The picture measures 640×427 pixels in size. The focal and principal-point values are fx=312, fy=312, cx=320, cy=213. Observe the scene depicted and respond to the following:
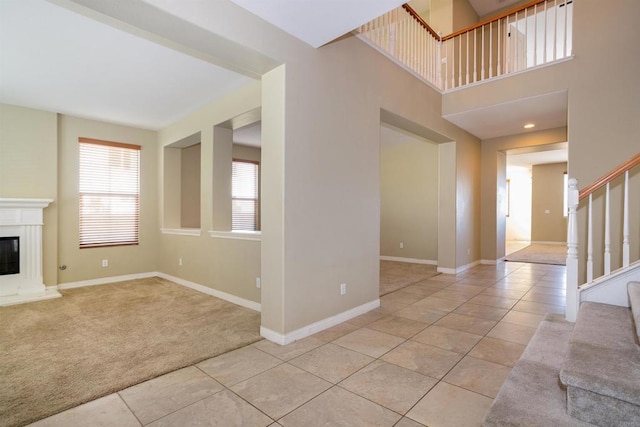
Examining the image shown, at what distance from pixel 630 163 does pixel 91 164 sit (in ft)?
22.4

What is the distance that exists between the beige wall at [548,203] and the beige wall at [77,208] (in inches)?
456

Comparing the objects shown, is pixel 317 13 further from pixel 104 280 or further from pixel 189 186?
pixel 104 280

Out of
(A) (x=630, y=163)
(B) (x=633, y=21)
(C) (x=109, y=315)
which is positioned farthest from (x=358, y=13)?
(C) (x=109, y=315)

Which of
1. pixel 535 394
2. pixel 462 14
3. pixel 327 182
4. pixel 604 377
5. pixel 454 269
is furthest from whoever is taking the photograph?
pixel 462 14

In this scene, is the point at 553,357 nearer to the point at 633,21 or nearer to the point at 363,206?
the point at 363,206

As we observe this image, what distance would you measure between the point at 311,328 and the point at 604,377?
6.73 feet

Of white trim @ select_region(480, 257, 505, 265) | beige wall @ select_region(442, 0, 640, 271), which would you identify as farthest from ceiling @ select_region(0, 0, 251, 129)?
white trim @ select_region(480, 257, 505, 265)

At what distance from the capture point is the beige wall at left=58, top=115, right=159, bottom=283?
16.0 feet

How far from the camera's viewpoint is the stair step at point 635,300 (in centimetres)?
189

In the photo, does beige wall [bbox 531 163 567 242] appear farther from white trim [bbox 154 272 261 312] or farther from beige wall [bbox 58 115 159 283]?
beige wall [bbox 58 115 159 283]

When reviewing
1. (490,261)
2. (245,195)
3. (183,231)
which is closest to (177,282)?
(183,231)

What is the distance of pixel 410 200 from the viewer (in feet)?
24.2

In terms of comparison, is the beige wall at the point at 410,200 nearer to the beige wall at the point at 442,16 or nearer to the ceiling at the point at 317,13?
the beige wall at the point at 442,16

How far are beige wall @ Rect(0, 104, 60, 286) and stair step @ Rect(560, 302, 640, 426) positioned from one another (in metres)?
6.15
